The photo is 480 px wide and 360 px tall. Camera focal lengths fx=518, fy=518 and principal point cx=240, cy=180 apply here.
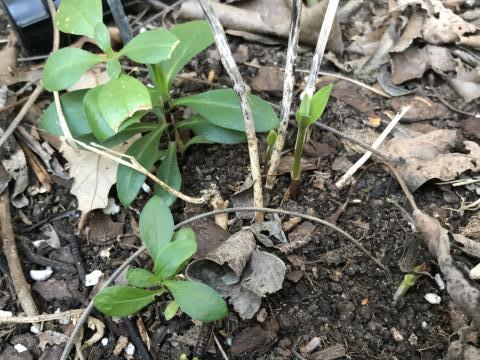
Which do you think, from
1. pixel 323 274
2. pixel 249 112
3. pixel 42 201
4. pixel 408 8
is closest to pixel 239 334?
pixel 323 274

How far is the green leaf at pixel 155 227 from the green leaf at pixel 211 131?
30 cm

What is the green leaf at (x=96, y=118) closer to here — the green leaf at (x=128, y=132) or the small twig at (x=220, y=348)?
the green leaf at (x=128, y=132)

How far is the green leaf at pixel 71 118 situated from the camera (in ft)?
4.66

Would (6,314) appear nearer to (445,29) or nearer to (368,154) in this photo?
(368,154)

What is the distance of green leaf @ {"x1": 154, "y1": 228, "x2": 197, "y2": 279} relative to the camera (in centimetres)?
117

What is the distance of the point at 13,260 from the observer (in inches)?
56.9

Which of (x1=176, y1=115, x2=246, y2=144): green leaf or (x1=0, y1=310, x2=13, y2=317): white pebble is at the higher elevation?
(x1=176, y1=115, x2=246, y2=144): green leaf

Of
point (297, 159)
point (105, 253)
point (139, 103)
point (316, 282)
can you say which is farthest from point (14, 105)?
point (316, 282)

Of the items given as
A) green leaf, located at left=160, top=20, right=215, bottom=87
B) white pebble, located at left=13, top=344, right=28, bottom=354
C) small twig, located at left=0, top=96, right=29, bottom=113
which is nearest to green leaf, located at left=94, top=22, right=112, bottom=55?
green leaf, located at left=160, top=20, right=215, bottom=87

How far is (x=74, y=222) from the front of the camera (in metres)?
1.56

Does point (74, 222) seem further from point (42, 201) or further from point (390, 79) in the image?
point (390, 79)

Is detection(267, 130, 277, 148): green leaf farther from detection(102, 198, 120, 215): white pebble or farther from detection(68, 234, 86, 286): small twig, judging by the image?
detection(68, 234, 86, 286): small twig

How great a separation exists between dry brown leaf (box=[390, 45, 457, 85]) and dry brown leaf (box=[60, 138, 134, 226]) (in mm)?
924

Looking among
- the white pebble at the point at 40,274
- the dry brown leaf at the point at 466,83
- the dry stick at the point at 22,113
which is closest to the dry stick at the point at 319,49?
the dry brown leaf at the point at 466,83
